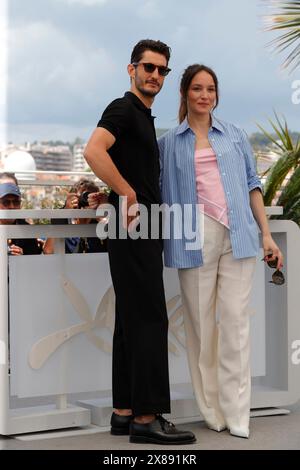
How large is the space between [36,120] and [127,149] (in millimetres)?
75571

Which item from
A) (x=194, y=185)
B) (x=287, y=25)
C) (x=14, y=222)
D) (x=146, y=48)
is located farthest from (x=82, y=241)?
(x=287, y=25)

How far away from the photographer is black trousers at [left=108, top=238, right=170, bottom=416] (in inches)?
193

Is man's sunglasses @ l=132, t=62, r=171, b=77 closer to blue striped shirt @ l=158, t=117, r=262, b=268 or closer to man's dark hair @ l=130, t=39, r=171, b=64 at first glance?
man's dark hair @ l=130, t=39, r=171, b=64

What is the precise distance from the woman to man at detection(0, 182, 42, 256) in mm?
777

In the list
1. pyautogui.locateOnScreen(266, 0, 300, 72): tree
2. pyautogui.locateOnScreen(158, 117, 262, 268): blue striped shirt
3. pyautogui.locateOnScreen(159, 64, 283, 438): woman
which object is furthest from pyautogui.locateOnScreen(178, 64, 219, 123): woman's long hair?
pyautogui.locateOnScreen(266, 0, 300, 72): tree

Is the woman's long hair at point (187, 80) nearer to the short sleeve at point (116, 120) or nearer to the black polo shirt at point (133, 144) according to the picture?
the black polo shirt at point (133, 144)

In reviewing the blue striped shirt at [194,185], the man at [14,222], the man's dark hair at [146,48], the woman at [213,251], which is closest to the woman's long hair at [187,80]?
the woman at [213,251]

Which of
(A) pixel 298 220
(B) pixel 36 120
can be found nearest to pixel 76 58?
(B) pixel 36 120

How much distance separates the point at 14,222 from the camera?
5539mm

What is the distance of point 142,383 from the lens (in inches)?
194

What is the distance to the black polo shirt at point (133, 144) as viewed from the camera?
4.88 m

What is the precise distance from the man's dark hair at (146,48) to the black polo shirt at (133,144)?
0.67 feet

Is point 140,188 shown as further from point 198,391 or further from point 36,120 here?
point 36,120

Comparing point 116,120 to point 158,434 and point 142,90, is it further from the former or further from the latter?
point 158,434
